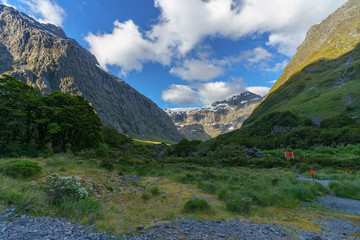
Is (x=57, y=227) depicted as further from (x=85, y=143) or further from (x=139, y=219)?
(x=85, y=143)

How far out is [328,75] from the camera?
95500mm

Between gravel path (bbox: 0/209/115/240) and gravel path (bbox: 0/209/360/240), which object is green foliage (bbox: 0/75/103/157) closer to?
gravel path (bbox: 0/209/115/240)

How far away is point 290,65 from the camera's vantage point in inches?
6083

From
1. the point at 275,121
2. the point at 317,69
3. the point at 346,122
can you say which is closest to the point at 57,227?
the point at 346,122

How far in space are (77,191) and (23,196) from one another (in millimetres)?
1859

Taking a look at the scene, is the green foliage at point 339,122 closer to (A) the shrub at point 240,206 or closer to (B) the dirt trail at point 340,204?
(B) the dirt trail at point 340,204

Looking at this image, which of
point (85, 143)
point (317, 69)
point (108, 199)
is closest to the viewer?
point (108, 199)

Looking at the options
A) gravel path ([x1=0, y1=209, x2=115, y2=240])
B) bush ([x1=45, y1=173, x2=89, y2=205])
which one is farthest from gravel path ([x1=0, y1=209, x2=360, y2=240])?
bush ([x1=45, y1=173, x2=89, y2=205])

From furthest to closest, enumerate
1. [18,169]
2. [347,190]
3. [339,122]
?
1. [339,122]
2. [347,190]
3. [18,169]

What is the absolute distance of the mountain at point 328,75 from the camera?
64.0 m

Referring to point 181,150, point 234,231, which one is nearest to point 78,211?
point 234,231

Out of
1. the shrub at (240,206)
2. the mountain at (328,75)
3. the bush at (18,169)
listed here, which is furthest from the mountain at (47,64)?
the shrub at (240,206)

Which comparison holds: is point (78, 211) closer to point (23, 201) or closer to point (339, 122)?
point (23, 201)

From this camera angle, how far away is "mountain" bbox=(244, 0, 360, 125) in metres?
64.0
